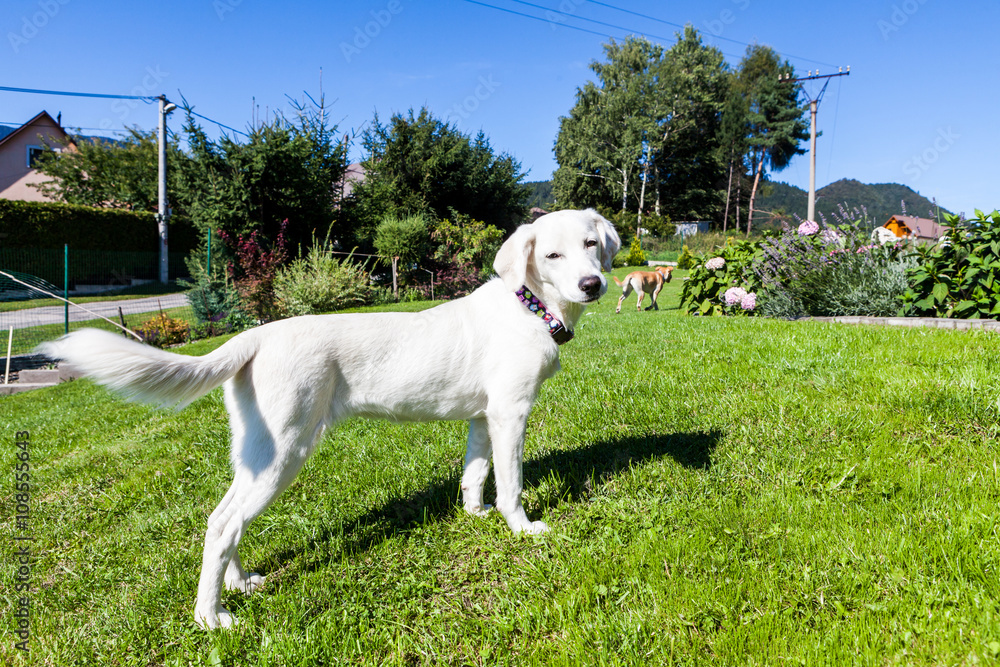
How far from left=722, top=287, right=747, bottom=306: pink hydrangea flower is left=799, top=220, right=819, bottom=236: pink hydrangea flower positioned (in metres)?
1.40

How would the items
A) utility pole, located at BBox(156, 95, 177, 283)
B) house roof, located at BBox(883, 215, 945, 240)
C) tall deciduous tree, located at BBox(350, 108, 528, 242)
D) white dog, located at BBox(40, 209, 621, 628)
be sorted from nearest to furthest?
white dog, located at BBox(40, 209, 621, 628) < house roof, located at BBox(883, 215, 945, 240) < utility pole, located at BBox(156, 95, 177, 283) < tall deciduous tree, located at BBox(350, 108, 528, 242)

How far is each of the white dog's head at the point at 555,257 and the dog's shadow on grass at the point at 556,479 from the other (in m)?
1.09

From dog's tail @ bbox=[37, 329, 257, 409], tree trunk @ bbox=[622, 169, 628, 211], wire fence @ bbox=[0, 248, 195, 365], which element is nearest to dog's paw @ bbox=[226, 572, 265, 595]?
dog's tail @ bbox=[37, 329, 257, 409]

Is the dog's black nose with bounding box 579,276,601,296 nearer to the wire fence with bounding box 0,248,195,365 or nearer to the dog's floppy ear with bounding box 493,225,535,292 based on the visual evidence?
the dog's floppy ear with bounding box 493,225,535,292

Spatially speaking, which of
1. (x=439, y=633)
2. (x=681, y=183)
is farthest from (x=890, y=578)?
(x=681, y=183)

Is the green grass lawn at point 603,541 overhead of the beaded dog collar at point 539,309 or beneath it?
beneath

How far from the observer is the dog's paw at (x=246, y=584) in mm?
2285

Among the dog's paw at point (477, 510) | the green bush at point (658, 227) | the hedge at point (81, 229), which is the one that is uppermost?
the green bush at point (658, 227)

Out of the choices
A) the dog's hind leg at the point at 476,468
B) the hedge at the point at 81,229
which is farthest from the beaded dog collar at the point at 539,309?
the hedge at the point at 81,229

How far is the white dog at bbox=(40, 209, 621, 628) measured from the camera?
2047 millimetres

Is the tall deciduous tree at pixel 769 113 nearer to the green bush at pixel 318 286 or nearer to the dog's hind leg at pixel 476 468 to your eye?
the green bush at pixel 318 286

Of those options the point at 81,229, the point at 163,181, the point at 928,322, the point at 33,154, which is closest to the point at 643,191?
the point at 163,181

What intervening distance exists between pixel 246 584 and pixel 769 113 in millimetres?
59668

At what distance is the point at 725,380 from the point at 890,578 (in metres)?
2.60
